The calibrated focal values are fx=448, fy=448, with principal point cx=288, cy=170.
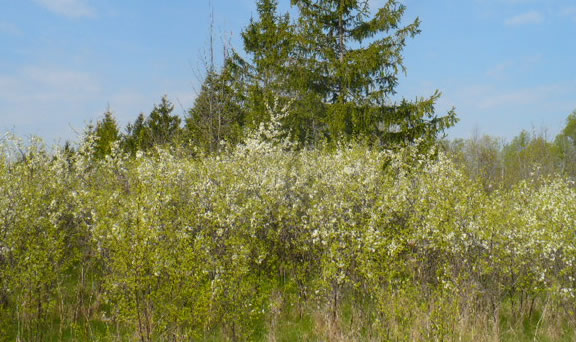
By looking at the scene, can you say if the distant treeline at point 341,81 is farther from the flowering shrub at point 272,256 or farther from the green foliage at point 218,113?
the flowering shrub at point 272,256

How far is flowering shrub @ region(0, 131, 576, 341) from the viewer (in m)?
6.50

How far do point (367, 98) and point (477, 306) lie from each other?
36.1ft

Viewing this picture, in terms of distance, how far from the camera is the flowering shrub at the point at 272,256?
650 cm

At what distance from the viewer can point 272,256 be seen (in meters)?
9.07

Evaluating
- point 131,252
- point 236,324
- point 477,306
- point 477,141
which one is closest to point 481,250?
point 477,306

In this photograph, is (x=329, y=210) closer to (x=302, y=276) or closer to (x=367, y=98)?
(x=302, y=276)

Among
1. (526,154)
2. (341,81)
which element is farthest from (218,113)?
(526,154)

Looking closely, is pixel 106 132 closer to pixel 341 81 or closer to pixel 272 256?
pixel 341 81

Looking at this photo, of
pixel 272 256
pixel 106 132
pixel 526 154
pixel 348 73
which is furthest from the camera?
pixel 526 154

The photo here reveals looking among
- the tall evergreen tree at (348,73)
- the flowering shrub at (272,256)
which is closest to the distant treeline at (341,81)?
the tall evergreen tree at (348,73)

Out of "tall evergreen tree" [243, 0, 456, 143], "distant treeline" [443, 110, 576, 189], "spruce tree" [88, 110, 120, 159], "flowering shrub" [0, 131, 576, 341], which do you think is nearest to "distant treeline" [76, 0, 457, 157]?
"tall evergreen tree" [243, 0, 456, 143]

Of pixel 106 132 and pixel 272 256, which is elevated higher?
pixel 106 132

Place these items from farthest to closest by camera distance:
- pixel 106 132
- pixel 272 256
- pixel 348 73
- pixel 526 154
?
pixel 526 154 < pixel 106 132 < pixel 348 73 < pixel 272 256

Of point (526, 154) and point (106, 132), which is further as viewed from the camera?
point (526, 154)
